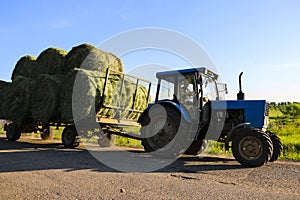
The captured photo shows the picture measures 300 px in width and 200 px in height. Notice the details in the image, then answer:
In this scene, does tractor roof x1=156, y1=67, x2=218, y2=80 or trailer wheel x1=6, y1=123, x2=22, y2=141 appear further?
trailer wheel x1=6, y1=123, x2=22, y2=141

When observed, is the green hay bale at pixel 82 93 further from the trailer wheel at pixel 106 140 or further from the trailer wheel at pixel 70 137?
the trailer wheel at pixel 106 140

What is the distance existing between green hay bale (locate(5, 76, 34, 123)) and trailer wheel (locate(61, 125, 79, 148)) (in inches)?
65.4

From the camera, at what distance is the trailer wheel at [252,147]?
19.8 feet

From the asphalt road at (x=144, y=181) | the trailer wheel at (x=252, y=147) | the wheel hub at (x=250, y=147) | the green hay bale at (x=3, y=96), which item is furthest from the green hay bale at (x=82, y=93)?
the wheel hub at (x=250, y=147)

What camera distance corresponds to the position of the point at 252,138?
6215 mm

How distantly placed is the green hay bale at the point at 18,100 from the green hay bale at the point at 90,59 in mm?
1500

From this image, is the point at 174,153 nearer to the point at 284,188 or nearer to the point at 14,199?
the point at 284,188

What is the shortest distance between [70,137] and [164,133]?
3.50 metres

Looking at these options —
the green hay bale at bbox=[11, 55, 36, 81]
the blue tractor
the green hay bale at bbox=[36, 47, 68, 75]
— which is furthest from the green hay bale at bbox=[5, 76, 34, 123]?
the blue tractor

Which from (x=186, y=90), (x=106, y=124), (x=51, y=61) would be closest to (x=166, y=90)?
(x=186, y=90)

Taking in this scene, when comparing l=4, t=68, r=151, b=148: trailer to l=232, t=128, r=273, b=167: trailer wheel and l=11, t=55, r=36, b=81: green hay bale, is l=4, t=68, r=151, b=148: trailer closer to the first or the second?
l=11, t=55, r=36, b=81: green hay bale

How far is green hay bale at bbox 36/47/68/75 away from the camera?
10375 millimetres

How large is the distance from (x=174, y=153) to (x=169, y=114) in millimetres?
1007

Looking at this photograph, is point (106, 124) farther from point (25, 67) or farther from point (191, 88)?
point (25, 67)
